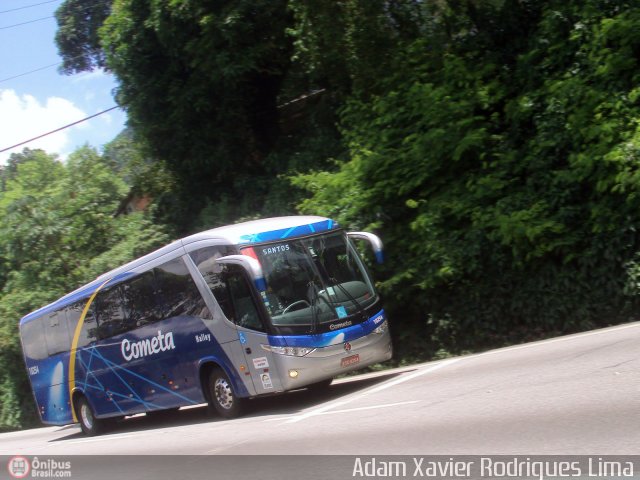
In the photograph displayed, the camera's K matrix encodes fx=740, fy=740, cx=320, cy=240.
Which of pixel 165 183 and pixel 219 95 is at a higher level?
pixel 219 95

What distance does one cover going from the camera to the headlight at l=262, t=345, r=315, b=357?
11336 mm

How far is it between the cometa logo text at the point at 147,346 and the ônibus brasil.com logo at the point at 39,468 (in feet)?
8.38

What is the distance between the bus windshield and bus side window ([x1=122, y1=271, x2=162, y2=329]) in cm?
296

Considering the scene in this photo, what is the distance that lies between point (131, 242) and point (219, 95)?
5.62 metres

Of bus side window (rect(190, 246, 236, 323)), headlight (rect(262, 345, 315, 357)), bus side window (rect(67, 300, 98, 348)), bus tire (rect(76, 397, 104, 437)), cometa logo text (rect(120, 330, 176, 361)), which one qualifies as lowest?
bus tire (rect(76, 397, 104, 437))

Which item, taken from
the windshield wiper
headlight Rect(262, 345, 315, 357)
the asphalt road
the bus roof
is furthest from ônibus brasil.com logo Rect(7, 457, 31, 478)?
the windshield wiper

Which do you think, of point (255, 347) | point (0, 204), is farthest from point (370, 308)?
point (0, 204)

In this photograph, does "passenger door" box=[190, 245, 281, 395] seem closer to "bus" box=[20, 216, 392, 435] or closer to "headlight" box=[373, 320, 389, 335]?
"bus" box=[20, 216, 392, 435]

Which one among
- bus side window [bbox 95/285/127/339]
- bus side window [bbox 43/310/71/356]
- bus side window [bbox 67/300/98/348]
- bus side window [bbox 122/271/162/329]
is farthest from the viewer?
bus side window [bbox 43/310/71/356]

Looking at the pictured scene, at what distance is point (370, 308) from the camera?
491 inches

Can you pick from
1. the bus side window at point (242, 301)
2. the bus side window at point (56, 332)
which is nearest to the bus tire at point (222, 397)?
the bus side window at point (242, 301)

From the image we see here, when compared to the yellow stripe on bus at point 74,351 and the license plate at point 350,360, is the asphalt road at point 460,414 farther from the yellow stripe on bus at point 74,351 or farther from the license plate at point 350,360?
the yellow stripe on bus at point 74,351

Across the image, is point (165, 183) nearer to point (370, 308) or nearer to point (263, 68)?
point (263, 68)

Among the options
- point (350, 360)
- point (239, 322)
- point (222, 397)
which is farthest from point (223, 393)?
point (350, 360)
